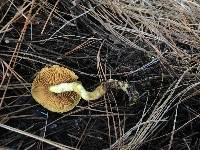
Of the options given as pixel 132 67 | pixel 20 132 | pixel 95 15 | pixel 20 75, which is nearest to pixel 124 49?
pixel 132 67

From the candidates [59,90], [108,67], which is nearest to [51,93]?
[59,90]

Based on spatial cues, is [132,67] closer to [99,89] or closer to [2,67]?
[99,89]

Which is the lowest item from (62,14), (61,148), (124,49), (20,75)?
(61,148)

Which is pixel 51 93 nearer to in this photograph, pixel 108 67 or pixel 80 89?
pixel 80 89
